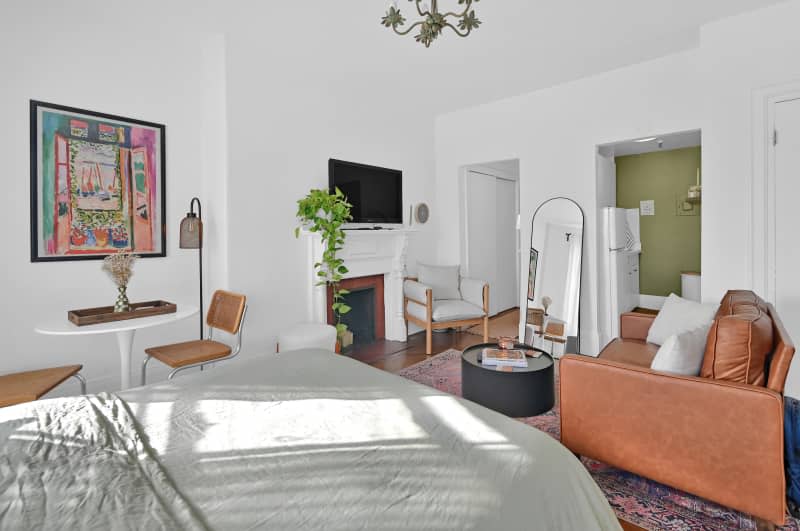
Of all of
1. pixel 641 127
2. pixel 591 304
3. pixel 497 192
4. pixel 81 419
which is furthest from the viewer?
pixel 497 192

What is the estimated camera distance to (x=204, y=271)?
3.34 m

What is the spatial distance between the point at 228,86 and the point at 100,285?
5.65 ft

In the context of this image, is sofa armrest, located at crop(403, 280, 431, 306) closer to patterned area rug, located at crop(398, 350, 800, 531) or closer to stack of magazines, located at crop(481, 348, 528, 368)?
stack of magazines, located at crop(481, 348, 528, 368)

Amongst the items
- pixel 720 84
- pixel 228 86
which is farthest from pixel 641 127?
pixel 228 86

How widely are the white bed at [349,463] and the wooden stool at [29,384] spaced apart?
0.86 m

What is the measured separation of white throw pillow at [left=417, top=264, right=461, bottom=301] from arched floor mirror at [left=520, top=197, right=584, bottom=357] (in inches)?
32.0

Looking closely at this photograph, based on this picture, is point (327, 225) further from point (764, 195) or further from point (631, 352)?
point (764, 195)

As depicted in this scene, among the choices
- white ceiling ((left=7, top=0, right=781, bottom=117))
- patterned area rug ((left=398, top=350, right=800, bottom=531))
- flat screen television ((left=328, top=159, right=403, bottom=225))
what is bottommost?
patterned area rug ((left=398, top=350, right=800, bottom=531))

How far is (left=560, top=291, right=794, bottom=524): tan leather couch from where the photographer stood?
59.7 inches

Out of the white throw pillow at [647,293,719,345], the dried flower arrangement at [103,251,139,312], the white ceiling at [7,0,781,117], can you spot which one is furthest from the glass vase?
the white throw pillow at [647,293,719,345]

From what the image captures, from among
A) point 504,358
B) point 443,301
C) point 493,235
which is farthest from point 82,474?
point 493,235

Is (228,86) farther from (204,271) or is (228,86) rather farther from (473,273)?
(473,273)

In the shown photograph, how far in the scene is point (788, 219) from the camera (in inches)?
109

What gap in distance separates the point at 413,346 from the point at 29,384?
9.97 feet
